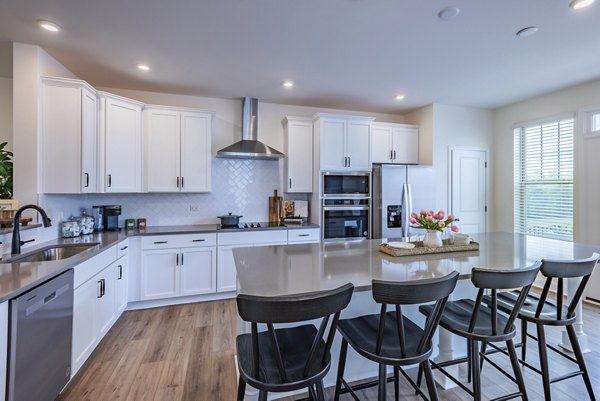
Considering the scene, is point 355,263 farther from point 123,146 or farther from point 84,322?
point 123,146

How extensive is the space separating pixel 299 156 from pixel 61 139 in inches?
105

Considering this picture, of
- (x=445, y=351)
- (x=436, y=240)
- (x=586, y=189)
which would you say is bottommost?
(x=445, y=351)

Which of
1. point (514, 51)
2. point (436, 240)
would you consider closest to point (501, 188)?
point (514, 51)

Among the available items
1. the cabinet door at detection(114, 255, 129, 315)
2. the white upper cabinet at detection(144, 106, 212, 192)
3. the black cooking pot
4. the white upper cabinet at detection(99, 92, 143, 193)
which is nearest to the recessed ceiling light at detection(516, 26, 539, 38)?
the white upper cabinet at detection(144, 106, 212, 192)

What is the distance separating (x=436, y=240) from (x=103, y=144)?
3440 millimetres

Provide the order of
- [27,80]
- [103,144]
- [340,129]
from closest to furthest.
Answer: [27,80] → [103,144] → [340,129]

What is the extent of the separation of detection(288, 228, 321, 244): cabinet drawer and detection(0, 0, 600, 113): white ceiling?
1.88m

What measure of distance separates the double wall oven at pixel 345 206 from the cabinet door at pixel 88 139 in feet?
8.81

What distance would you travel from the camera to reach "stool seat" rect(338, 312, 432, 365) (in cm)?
136

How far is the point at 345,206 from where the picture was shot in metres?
4.11

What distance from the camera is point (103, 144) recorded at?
10.4 ft

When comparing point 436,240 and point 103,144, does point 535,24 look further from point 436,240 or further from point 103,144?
point 103,144

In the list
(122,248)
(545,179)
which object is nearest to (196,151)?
(122,248)

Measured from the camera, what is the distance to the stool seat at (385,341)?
1355mm
